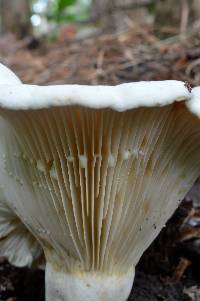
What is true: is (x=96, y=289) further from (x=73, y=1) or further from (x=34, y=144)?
(x=73, y=1)

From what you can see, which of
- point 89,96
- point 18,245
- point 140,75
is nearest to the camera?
point 89,96

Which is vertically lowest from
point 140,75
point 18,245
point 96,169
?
point 18,245

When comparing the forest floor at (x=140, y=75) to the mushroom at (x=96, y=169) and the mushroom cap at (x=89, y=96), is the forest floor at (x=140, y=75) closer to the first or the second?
the mushroom at (x=96, y=169)

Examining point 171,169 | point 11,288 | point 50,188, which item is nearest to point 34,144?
point 50,188

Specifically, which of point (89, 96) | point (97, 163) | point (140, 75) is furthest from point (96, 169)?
point (140, 75)

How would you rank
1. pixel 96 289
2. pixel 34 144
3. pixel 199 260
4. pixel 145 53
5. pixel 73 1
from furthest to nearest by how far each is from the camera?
1. pixel 73 1
2. pixel 145 53
3. pixel 199 260
4. pixel 96 289
5. pixel 34 144

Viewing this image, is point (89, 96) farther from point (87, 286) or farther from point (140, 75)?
point (140, 75)

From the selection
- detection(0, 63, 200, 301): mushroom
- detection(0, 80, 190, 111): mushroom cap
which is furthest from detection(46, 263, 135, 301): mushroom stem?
detection(0, 80, 190, 111): mushroom cap
